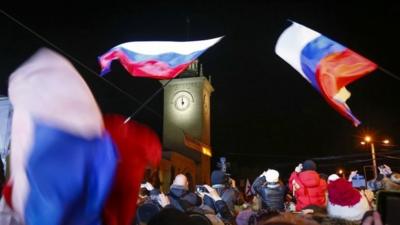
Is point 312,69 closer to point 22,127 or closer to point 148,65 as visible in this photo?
point 148,65

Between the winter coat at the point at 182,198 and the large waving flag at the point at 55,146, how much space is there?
4.49 metres

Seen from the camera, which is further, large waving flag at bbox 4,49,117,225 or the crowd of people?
the crowd of people

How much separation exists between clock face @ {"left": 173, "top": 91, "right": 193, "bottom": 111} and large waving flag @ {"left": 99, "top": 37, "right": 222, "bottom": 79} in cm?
5414

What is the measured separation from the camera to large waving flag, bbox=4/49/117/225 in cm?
154

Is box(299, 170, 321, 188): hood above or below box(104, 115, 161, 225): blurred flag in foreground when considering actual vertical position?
below

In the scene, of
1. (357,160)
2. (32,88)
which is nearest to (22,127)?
(32,88)

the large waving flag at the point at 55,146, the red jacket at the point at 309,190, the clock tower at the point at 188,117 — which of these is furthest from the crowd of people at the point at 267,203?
the clock tower at the point at 188,117

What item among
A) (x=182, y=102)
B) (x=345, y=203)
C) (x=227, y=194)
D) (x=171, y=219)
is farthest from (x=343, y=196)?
(x=182, y=102)

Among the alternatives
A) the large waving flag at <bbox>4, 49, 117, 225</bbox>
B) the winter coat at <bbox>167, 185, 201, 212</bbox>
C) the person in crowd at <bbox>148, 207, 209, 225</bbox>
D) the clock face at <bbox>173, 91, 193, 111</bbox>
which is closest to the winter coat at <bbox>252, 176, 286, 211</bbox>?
the winter coat at <bbox>167, 185, 201, 212</bbox>

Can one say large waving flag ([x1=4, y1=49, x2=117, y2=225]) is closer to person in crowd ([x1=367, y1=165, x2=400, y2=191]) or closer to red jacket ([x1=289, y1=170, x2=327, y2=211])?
person in crowd ([x1=367, y1=165, x2=400, y2=191])

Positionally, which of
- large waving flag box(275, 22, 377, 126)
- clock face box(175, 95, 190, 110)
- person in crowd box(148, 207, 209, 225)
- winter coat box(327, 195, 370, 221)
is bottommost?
winter coat box(327, 195, 370, 221)

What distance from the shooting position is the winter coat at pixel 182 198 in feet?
20.1

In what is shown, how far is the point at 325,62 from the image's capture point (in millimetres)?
6926

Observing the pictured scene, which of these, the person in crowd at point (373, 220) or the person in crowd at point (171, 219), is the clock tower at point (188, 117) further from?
the person in crowd at point (373, 220)
